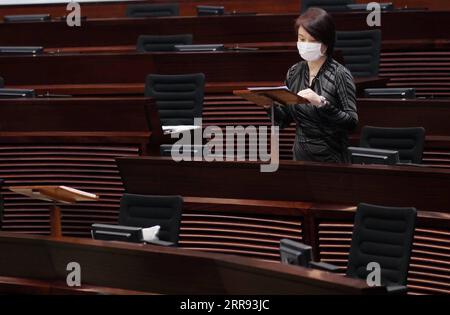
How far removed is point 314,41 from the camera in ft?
11.1

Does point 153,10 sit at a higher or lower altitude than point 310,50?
higher

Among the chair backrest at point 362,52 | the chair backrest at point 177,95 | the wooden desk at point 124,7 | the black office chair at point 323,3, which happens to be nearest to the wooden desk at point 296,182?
the chair backrest at point 177,95

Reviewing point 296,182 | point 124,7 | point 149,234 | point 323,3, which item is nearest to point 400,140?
point 296,182

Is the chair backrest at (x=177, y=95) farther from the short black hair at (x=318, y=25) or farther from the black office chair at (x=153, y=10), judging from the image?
the black office chair at (x=153, y=10)

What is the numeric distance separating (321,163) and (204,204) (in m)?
0.44

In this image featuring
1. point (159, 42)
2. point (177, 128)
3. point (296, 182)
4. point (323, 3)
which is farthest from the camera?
point (323, 3)

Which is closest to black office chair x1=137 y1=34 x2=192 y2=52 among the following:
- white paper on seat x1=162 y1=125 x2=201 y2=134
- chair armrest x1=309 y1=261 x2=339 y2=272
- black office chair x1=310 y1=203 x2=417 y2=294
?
white paper on seat x1=162 y1=125 x2=201 y2=134

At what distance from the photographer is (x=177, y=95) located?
499cm

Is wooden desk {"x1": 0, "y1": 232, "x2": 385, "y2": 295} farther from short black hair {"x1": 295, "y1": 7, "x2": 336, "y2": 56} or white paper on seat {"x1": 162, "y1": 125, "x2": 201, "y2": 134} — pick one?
white paper on seat {"x1": 162, "y1": 125, "x2": 201, "y2": 134}

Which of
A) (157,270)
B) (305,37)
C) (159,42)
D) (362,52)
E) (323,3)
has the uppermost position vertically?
(323,3)

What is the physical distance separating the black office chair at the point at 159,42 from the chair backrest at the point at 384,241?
2.81m

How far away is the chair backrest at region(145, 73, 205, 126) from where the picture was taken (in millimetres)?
4941

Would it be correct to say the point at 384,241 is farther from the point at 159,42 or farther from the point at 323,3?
the point at 323,3
